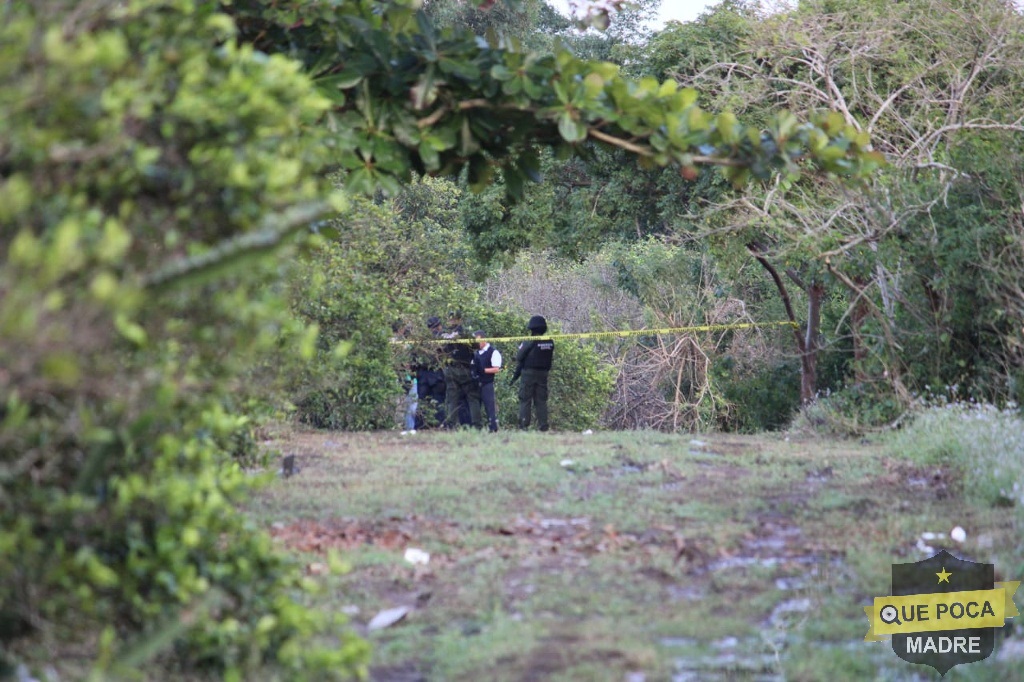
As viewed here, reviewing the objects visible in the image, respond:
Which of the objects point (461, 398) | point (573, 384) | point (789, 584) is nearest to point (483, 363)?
point (461, 398)

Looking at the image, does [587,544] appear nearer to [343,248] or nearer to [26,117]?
[26,117]

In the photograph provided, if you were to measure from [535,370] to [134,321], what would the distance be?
1321 centimetres

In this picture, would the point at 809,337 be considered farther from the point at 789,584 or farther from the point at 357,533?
the point at 789,584

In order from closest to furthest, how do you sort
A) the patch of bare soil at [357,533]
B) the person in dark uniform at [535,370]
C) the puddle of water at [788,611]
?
the puddle of water at [788,611] → the patch of bare soil at [357,533] → the person in dark uniform at [535,370]

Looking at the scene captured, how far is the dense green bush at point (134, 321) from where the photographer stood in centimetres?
216

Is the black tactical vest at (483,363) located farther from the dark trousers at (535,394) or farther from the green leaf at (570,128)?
the green leaf at (570,128)

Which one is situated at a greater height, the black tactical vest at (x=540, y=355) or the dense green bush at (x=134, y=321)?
the dense green bush at (x=134, y=321)

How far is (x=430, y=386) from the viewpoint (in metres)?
16.6

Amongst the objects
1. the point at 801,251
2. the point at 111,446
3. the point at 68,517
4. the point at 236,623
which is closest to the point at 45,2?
the point at 111,446

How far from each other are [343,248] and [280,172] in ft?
39.2

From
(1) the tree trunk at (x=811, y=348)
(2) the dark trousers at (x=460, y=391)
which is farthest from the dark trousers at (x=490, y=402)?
(1) the tree trunk at (x=811, y=348)

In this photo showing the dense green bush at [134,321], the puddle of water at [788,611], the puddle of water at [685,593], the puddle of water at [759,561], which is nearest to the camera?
the dense green bush at [134,321]

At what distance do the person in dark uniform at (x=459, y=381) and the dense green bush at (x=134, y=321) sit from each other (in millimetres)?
12732

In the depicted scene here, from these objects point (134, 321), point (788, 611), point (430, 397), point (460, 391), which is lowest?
point (430, 397)
